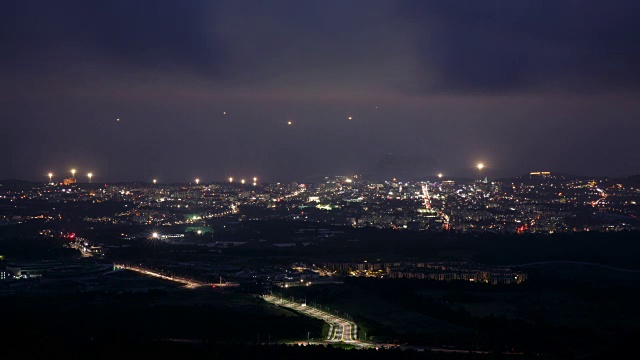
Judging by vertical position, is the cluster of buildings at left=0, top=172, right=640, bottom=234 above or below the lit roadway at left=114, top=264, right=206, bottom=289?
above

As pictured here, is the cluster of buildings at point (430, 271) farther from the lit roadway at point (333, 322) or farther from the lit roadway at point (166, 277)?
the lit roadway at point (333, 322)

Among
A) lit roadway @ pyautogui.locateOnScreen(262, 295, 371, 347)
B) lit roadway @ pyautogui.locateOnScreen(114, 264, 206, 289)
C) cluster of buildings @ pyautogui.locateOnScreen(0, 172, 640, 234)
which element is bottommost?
lit roadway @ pyautogui.locateOnScreen(262, 295, 371, 347)

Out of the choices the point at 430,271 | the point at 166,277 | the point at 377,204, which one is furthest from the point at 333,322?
the point at 377,204

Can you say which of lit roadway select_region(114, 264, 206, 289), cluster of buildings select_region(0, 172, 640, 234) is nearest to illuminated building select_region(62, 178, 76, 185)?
cluster of buildings select_region(0, 172, 640, 234)

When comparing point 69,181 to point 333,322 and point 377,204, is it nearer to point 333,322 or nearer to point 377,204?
point 377,204

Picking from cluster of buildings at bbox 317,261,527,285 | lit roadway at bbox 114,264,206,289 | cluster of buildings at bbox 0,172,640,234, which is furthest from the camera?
cluster of buildings at bbox 0,172,640,234

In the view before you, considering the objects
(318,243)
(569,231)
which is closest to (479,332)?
(318,243)

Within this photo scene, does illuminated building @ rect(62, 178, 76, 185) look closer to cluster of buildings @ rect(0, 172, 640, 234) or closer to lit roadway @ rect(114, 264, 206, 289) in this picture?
cluster of buildings @ rect(0, 172, 640, 234)

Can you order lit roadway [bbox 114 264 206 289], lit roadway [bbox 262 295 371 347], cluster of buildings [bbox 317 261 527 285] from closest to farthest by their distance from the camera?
lit roadway [bbox 262 295 371 347]
lit roadway [bbox 114 264 206 289]
cluster of buildings [bbox 317 261 527 285]

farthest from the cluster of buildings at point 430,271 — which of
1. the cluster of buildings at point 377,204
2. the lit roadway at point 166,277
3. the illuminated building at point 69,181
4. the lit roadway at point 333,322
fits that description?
the illuminated building at point 69,181
